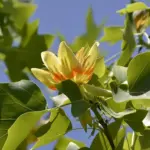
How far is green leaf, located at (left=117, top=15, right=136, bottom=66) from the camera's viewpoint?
0.98 m

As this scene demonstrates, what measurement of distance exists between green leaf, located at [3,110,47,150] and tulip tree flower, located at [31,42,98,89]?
2.5 inches

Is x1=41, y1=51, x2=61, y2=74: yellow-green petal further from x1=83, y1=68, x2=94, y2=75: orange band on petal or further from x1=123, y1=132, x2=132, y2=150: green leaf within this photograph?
x1=123, y1=132, x2=132, y2=150: green leaf

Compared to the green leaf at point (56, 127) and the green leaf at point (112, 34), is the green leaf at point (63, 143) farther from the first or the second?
the green leaf at point (112, 34)

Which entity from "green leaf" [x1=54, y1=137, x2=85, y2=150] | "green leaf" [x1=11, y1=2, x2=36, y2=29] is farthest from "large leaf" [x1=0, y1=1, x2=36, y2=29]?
"green leaf" [x1=54, y1=137, x2=85, y2=150]

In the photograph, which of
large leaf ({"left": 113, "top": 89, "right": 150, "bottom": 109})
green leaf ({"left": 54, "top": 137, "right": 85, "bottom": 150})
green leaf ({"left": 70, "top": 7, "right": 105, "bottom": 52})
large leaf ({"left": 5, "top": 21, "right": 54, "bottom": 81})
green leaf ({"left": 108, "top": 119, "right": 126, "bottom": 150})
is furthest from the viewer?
large leaf ({"left": 5, "top": 21, "right": 54, "bottom": 81})

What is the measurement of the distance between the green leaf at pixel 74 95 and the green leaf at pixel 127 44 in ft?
0.62

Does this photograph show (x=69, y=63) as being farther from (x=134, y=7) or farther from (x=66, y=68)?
(x=134, y=7)

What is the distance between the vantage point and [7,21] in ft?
4.67

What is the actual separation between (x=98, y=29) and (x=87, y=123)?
15.7 inches

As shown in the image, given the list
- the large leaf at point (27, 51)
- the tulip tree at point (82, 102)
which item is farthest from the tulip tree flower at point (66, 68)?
the large leaf at point (27, 51)

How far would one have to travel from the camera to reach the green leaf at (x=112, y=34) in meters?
1.21

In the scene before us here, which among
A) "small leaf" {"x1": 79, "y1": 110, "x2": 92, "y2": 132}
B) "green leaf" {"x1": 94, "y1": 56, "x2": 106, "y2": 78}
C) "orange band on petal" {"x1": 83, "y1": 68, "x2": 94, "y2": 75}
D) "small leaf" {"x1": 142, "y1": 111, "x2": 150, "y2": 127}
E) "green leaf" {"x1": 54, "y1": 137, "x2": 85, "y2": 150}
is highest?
"orange band on petal" {"x1": 83, "y1": 68, "x2": 94, "y2": 75}

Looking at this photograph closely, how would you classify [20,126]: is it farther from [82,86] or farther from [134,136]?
[134,136]

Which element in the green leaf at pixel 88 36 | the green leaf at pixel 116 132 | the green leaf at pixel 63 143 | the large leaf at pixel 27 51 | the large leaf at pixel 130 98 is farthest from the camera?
the large leaf at pixel 27 51
